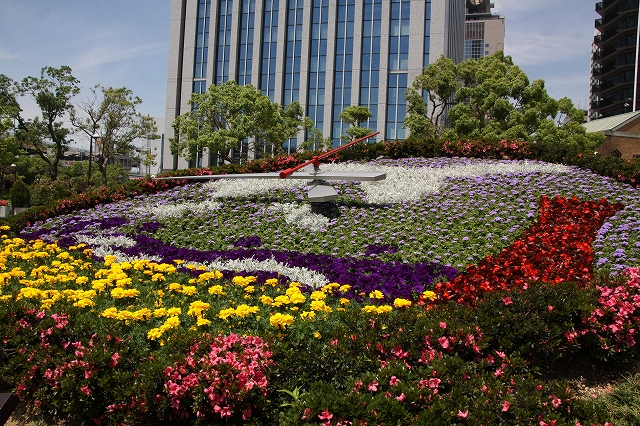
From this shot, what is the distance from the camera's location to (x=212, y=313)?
3475 mm

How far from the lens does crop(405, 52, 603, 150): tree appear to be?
20.2 meters

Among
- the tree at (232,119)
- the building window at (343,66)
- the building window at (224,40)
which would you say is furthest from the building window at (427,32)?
the building window at (224,40)

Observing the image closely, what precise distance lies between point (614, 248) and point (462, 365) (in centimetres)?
336

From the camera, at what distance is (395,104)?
3322 centimetres

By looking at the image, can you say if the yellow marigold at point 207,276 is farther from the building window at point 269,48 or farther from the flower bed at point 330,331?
the building window at point 269,48

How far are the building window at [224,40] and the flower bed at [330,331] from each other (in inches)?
1292

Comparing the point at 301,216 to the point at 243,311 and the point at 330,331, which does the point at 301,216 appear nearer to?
the point at 243,311

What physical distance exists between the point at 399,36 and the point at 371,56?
7.33 ft

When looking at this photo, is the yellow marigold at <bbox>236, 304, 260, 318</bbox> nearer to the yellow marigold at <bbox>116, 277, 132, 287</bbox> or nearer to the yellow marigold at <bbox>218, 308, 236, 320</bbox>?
the yellow marigold at <bbox>218, 308, 236, 320</bbox>

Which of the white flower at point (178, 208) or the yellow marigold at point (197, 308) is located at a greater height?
the white flower at point (178, 208)

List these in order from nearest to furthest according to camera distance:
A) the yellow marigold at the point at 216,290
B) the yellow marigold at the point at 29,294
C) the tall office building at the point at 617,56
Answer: the yellow marigold at the point at 29,294 < the yellow marigold at the point at 216,290 < the tall office building at the point at 617,56

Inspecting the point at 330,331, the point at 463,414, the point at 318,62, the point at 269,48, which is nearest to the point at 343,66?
the point at 318,62

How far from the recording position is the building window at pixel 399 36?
3325cm

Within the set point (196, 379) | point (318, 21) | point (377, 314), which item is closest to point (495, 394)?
point (377, 314)
